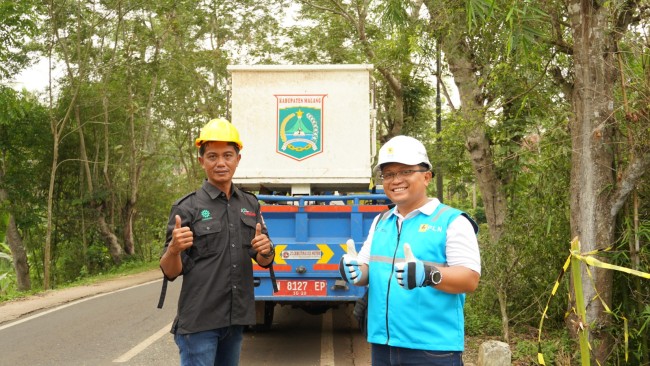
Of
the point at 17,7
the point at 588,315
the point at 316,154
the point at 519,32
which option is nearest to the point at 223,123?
the point at 519,32

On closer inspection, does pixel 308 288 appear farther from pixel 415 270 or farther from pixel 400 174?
pixel 415 270

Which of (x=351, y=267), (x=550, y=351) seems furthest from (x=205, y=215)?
(x=550, y=351)

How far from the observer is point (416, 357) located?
2.82 m

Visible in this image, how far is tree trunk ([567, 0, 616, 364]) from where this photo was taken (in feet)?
18.4

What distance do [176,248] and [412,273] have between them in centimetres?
123

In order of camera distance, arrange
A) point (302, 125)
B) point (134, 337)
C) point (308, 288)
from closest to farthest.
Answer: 1. point (308, 288)
2. point (302, 125)
3. point (134, 337)

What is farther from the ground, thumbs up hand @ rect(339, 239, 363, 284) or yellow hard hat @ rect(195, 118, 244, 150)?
yellow hard hat @ rect(195, 118, 244, 150)

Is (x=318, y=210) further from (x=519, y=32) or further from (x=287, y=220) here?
(x=519, y=32)

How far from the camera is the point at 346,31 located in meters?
20.6

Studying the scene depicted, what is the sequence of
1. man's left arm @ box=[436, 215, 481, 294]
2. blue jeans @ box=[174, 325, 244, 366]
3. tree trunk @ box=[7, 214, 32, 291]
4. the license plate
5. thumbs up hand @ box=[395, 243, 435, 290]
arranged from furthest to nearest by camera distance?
1. tree trunk @ box=[7, 214, 32, 291]
2. the license plate
3. blue jeans @ box=[174, 325, 244, 366]
4. man's left arm @ box=[436, 215, 481, 294]
5. thumbs up hand @ box=[395, 243, 435, 290]

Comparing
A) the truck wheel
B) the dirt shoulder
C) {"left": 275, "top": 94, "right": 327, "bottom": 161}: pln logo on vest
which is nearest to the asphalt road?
the dirt shoulder

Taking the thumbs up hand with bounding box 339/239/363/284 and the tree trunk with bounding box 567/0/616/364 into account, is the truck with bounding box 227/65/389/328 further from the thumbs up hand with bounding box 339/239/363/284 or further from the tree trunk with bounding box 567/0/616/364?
the thumbs up hand with bounding box 339/239/363/284

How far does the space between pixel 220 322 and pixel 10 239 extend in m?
19.4

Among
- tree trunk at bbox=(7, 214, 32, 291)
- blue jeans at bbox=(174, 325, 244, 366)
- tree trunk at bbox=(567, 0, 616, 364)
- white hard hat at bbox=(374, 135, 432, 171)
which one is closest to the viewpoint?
white hard hat at bbox=(374, 135, 432, 171)
